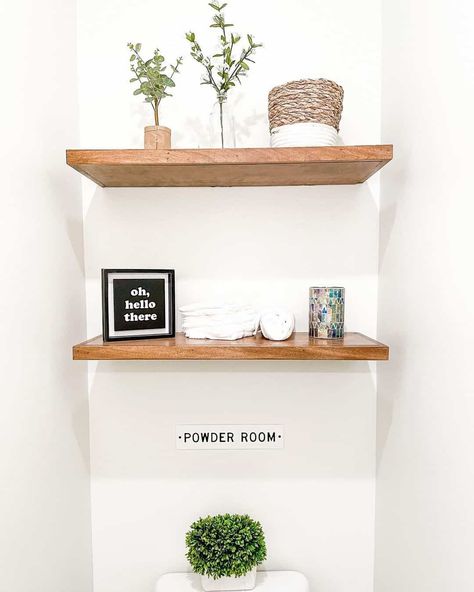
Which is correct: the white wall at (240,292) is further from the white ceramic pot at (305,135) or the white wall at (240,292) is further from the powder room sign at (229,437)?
the white ceramic pot at (305,135)

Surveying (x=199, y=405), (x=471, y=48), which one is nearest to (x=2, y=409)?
(x=199, y=405)

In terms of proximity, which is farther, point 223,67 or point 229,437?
point 229,437

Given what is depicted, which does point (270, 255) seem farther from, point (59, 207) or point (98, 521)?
point (98, 521)

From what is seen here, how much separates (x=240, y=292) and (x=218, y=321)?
0.55 feet

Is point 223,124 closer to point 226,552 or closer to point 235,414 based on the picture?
point 235,414

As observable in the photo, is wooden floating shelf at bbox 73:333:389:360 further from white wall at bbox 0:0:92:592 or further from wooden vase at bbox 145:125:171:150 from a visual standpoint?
wooden vase at bbox 145:125:171:150

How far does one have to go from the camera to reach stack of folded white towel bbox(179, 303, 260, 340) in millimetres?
1063

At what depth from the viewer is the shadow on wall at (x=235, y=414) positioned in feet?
4.03

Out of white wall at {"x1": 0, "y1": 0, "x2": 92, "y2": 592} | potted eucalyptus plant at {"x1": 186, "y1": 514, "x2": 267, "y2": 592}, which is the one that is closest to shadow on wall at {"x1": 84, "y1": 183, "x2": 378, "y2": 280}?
white wall at {"x1": 0, "y1": 0, "x2": 92, "y2": 592}

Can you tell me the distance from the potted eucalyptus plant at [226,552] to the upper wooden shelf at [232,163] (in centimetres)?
87

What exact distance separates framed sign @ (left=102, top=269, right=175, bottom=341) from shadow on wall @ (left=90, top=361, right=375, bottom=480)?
0.61ft

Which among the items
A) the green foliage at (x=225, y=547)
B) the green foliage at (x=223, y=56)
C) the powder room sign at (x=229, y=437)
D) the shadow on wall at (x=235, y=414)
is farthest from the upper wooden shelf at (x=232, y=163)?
the green foliage at (x=225, y=547)

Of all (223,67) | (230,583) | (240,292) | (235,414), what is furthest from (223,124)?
(230,583)

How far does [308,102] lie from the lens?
0.99m
